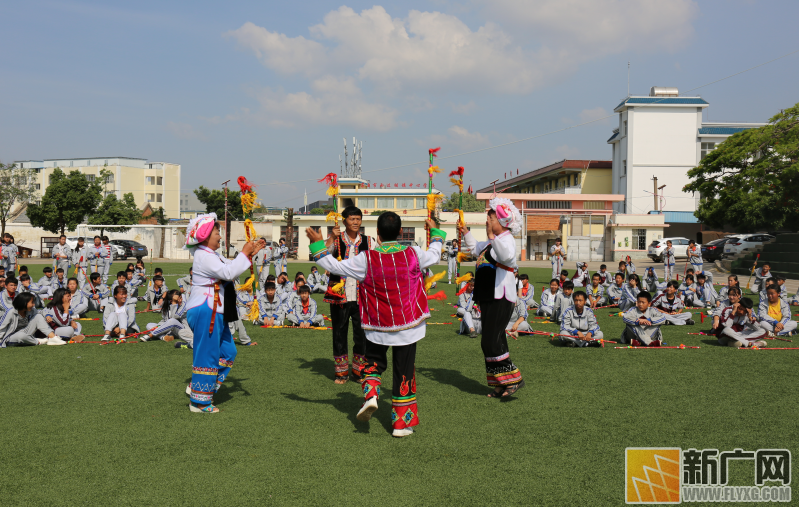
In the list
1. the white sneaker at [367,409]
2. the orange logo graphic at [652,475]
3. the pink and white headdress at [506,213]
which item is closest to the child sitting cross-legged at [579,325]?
the pink and white headdress at [506,213]

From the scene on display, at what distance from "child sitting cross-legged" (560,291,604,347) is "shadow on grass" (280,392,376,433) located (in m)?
4.19

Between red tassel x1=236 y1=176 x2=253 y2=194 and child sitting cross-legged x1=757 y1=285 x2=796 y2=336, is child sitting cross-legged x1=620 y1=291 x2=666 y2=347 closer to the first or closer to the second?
child sitting cross-legged x1=757 y1=285 x2=796 y2=336

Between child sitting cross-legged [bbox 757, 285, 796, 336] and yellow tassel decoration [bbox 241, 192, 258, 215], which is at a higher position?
yellow tassel decoration [bbox 241, 192, 258, 215]

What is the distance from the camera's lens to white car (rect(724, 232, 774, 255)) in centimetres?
2894

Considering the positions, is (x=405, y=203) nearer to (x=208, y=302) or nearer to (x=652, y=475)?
(x=208, y=302)

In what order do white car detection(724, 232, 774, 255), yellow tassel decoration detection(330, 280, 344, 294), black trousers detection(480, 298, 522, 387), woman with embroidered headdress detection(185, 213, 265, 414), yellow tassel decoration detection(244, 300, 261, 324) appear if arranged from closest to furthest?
woman with embroidered headdress detection(185, 213, 265, 414), black trousers detection(480, 298, 522, 387), yellow tassel decoration detection(330, 280, 344, 294), yellow tassel decoration detection(244, 300, 261, 324), white car detection(724, 232, 774, 255)

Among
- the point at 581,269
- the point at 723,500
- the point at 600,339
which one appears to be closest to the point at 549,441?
the point at 723,500

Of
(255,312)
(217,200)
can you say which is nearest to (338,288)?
(255,312)

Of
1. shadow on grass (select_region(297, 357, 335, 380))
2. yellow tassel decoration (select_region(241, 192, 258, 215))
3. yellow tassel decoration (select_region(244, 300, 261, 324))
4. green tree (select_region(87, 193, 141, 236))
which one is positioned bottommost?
shadow on grass (select_region(297, 357, 335, 380))

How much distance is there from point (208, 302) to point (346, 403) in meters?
1.69

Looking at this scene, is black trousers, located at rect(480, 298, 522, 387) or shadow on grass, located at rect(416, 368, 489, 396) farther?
shadow on grass, located at rect(416, 368, 489, 396)

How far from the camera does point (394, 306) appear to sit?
4.81 metres

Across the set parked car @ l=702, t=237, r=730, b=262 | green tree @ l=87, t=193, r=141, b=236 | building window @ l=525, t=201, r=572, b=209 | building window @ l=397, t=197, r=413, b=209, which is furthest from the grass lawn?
building window @ l=397, t=197, r=413, b=209

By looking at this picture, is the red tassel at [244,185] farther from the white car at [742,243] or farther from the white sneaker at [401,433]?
the white car at [742,243]
